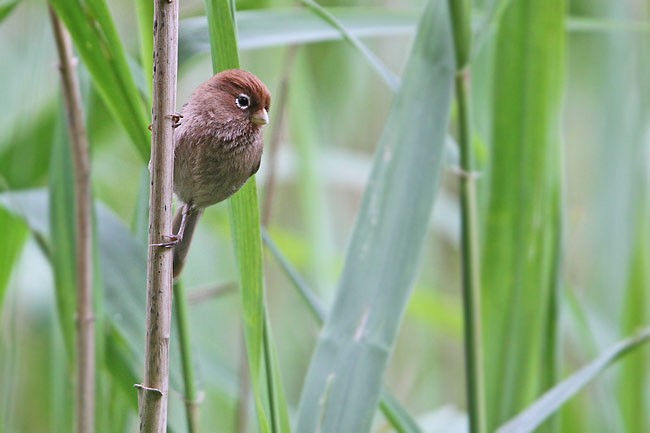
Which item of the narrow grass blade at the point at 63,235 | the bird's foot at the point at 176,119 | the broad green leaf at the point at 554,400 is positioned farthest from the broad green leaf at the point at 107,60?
the broad green leaf at the point at 554,400

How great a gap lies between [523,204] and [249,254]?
609 millimetres

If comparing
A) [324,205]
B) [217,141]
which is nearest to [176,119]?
[217,141]

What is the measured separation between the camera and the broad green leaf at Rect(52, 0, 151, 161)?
3.04ft

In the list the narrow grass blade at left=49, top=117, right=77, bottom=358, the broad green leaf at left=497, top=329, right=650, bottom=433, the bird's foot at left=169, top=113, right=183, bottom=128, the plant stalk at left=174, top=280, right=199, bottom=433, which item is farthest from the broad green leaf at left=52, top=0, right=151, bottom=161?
the broad green leaf at left=497, top=329, right=650, bottom=433

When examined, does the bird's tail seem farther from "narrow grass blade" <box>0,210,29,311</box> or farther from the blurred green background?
"narrow grass blade" <box>0,210,29,311</box>

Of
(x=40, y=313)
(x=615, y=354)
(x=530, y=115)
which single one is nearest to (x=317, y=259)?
(x=40, y=313)

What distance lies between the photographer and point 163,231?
771 mm

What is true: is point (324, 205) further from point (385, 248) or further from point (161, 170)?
point (161, 170)

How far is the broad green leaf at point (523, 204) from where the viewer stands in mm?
1307

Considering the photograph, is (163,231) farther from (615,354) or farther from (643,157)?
(643,157)

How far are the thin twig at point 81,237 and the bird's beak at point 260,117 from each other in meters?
0.36

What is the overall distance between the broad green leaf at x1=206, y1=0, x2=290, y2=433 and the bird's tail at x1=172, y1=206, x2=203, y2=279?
0.07 m

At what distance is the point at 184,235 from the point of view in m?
0.94

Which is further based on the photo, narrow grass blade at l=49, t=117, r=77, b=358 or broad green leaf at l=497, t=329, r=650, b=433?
narrow grass blade at l=49, t=117, r=77, b=358
